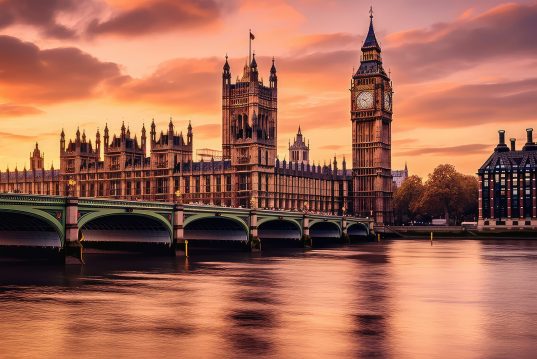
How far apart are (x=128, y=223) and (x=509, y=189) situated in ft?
396

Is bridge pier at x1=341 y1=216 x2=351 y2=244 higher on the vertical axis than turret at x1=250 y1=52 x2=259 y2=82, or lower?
lower

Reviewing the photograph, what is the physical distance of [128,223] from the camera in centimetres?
8988

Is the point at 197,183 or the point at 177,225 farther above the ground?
the point at 197,183

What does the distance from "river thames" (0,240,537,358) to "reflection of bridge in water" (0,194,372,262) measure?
499 centimetres

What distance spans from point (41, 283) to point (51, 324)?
2059 centimetres

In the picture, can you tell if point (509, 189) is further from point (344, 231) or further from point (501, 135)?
point (344, 231)

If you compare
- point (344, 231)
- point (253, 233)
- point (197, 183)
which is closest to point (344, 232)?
point (344, 231)

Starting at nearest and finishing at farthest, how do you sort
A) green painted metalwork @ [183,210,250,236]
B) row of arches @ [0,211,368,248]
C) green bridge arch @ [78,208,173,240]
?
row of arches @ [0,211,368,248] → green bridge arch @ [78,208,173,240] → green painted metalwork @ [183,210,250,236]

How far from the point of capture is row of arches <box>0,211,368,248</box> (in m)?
71.4

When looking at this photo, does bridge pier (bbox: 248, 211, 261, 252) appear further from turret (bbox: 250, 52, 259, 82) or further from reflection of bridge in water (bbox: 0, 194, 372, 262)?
turret (bbox: 250, 52, 259, 82)

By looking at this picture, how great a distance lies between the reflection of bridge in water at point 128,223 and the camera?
67.4 meters

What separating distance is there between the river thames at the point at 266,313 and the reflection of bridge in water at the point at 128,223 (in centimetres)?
499

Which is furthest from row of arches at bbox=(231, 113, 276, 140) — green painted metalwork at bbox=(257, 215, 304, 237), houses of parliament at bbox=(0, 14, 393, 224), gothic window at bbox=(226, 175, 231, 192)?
green painted metalwork at bbox=(257, 215, 304, 237)

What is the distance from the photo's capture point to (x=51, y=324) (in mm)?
32656
